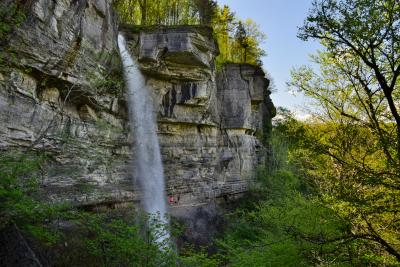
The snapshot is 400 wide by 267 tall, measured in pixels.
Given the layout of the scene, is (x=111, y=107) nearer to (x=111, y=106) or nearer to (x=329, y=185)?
(x=111, y=106)

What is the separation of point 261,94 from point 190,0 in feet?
34.4

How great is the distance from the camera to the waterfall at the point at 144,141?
795 inches

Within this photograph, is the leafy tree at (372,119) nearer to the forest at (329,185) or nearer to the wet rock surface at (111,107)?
the forest at (329,185)

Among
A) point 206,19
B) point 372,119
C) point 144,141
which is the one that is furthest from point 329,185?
point 206,19

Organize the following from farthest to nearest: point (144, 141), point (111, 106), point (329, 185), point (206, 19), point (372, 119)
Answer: point (206, 19)
point (144, 141)
point (111, 106)
point (329, 185)
point (372, 119)

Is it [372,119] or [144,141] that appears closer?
[372,119]

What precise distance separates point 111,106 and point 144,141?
3.59m

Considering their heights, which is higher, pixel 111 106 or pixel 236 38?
pixel 236 38

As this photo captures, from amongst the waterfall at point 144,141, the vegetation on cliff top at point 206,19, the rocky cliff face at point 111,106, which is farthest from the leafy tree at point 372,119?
the vegetation on cliff top at point 206,19

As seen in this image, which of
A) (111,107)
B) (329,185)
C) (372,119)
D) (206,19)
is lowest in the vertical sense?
(329,185)

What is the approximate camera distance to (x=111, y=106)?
18.3 m

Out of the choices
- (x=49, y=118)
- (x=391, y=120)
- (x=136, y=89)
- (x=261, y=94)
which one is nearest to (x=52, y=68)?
(x=49, y=118)

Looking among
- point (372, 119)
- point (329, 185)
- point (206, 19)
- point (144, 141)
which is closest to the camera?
point (372, 119)

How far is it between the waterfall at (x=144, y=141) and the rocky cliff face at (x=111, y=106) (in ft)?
1.92
